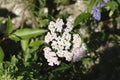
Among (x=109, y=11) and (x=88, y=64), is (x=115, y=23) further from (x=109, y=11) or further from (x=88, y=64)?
(x=88, y=64)

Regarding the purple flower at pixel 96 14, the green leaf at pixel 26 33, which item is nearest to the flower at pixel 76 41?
the purple flower at pixel 96 14

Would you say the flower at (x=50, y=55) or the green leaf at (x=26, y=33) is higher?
the green leaf at (x=26, y=33)

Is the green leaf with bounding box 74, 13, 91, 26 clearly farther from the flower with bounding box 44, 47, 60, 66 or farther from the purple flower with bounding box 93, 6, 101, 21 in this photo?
the flower with bounding box 44, 47, 60, 66

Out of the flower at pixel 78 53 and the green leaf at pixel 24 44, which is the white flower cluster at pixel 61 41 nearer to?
the flower at pixel 78 53

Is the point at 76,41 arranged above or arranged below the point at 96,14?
below

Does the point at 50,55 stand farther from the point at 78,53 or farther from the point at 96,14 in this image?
the point at 96,14

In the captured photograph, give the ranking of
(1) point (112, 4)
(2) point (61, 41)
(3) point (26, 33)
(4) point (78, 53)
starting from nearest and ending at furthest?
(2) point (61, 41) → (4) point (78, 53) → (3) point (26, 33) → (1) point (112, 4)

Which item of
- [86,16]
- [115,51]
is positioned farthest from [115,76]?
[86,16]

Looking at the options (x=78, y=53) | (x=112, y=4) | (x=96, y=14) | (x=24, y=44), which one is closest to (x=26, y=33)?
(x=24, y=44)
